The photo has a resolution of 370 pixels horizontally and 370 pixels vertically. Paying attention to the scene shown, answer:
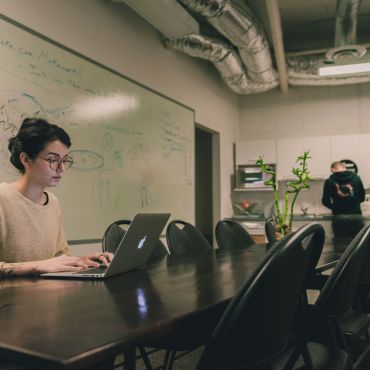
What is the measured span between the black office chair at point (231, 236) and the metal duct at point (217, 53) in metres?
2.04

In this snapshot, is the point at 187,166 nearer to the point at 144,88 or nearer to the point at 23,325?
the point at 144,88

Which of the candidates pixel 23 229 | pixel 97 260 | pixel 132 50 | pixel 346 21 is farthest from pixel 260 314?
pixel 346 21

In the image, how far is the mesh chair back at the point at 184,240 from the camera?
7.74 feet

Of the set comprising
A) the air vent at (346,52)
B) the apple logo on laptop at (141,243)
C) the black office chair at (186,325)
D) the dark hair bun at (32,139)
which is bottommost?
the black office chair at (186,325)

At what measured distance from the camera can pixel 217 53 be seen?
4324mm

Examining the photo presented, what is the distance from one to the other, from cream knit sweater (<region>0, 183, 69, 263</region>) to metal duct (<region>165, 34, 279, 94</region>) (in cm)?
285

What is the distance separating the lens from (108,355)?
0.61 metres

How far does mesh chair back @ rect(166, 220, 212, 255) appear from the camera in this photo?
92.9 inches

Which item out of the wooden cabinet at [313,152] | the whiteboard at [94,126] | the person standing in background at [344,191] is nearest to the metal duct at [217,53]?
the whiteboard at [94,126]

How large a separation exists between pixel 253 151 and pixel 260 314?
5399mm

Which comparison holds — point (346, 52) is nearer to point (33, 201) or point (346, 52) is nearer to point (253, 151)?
point (253, 151)

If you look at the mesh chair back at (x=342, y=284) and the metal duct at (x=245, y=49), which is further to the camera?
the metal duct at (x=245, y=49)

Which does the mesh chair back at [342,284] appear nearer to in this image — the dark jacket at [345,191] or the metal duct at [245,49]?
the metal duct at [245,49]

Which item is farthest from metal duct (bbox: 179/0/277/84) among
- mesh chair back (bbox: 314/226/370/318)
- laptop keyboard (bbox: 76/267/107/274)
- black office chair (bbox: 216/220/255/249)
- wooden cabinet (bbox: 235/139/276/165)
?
mesh chair back (bbox: 314/226/370/318)
